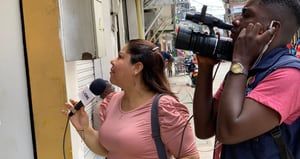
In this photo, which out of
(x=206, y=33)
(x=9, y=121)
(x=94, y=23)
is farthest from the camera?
(x=94, y=23)

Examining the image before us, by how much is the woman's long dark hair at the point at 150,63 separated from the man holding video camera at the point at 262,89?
0.88 metres

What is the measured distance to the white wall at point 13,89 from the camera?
7.92ft

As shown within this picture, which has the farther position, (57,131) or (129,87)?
(57,131)

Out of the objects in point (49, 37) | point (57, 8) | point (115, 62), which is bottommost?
point (115, 62)

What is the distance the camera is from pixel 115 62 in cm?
224

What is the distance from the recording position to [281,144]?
1.26 meters

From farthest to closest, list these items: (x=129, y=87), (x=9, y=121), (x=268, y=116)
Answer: (x=9, y=121) < (x=129, y=87) < (x=268, y=116)

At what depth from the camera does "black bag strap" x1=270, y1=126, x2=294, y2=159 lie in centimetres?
126

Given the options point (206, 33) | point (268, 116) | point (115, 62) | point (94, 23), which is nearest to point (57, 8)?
point (94, 23)

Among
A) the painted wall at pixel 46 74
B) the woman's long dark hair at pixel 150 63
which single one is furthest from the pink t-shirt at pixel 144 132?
the painted wall at pixel 46 74

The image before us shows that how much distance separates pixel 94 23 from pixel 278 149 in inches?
70.9

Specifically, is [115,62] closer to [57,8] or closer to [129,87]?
[129,87]

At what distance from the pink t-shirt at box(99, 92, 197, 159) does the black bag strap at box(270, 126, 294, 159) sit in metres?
0.79

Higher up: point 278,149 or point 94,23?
point 94,23
